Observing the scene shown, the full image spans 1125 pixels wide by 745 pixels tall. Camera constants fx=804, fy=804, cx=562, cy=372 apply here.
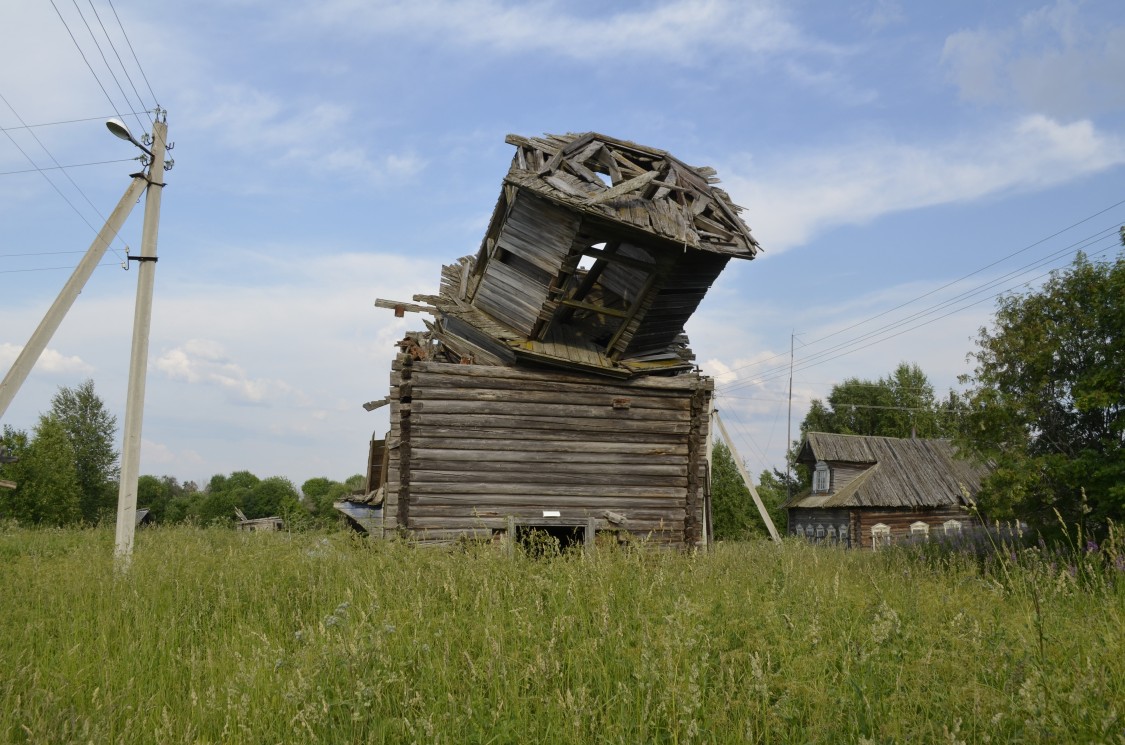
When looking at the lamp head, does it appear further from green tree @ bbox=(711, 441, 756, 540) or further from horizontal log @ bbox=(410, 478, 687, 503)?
green tree @ bbox=(711, 441, 756, 540)

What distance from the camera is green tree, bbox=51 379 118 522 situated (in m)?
56.8

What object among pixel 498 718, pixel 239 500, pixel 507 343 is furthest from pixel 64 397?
pixel 498 718

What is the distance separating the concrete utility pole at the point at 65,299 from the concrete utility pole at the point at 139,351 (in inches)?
12.9

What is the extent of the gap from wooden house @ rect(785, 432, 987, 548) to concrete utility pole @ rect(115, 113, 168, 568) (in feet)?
96.4

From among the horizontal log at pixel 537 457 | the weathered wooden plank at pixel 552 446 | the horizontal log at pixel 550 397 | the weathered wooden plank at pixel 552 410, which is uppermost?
the horizontal log at pixel 550 397

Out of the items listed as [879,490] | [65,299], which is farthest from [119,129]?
[879,490]

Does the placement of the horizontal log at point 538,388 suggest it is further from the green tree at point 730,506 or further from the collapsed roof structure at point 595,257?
the green tree at point 730,506

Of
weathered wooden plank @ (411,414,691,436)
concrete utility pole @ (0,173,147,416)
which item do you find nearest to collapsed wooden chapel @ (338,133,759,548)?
weathered wooden plank @ (411,414,691,436)

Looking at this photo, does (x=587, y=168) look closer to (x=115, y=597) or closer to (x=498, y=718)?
(x=115, y=597)

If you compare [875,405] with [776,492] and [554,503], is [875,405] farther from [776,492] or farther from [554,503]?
[554,503]

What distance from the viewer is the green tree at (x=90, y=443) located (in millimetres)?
56769

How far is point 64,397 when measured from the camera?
60.3m

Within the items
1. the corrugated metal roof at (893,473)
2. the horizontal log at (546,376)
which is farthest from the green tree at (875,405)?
the horizontal log at (546,376)

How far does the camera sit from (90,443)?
58.5 metres
